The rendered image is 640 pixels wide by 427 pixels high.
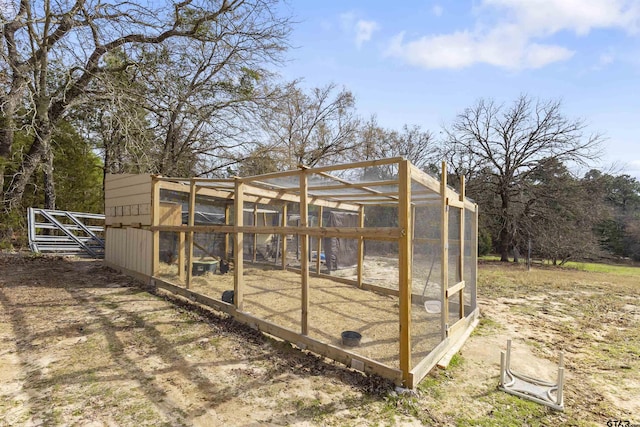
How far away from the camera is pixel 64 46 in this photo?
24.2 ft

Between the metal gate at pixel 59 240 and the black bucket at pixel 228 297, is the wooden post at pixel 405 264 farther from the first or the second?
the metal gate at pixel 59 240

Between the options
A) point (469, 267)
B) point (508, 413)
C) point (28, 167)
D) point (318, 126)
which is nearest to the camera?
point (508, 413)

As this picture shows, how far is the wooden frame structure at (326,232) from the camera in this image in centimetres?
315

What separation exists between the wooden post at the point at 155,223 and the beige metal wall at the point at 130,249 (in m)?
0.14

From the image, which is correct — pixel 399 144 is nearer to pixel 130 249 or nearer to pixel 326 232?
pixel 130 249

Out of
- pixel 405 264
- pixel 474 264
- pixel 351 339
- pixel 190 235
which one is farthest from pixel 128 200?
pixel 474 264

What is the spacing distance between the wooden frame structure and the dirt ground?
0.66 feet

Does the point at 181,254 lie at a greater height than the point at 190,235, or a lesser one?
lesser

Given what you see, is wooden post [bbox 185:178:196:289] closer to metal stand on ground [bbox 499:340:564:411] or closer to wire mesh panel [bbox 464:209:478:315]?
wire mesh panel [bbox 464:209:478:315]

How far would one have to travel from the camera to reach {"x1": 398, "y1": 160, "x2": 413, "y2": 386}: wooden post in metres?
3.04

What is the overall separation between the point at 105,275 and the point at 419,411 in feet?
24.6

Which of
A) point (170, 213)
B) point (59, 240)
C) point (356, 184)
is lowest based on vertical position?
point (59, 240)

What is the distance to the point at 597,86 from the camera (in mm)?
7043

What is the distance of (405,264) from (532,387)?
180cm
